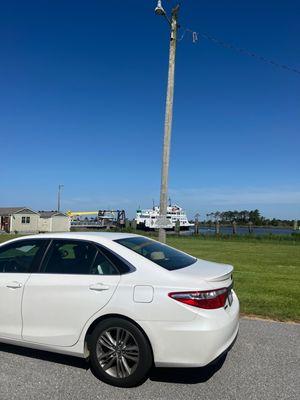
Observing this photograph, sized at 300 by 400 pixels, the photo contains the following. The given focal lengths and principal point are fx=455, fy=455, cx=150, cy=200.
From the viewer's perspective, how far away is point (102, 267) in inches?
194

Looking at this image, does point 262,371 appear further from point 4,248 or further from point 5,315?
point 4,248

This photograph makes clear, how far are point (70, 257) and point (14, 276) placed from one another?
0.71m

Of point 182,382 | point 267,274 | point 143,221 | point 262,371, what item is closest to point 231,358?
point 262,371

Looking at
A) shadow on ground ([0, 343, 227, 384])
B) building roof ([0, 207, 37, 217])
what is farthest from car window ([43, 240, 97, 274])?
building roof ([0, 207, 37, 217])

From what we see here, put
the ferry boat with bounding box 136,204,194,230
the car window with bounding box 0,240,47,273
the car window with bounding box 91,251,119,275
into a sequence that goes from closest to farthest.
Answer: the car window with bounding box 91,251,119,275, the car window with bounding box 0,240,47,273, the ferry boat with bounding box 136,204,194,230

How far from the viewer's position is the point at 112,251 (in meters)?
5.00

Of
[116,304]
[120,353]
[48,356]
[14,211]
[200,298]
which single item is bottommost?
[48,356]

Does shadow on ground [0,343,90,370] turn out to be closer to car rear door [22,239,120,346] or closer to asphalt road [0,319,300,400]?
asphalt road [0,319,300,400]

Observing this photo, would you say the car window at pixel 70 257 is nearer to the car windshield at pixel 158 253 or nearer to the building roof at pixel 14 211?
the car windshield at pixel 158 253

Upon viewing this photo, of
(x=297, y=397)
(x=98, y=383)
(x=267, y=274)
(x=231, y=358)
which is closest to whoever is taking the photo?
(x=297, y=397)

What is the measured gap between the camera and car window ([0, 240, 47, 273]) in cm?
539

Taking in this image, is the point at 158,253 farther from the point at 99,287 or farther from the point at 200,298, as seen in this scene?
the point at 200,298

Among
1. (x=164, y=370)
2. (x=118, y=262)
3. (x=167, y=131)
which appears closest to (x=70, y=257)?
(x=118, y=262)

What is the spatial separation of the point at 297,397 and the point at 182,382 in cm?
112
